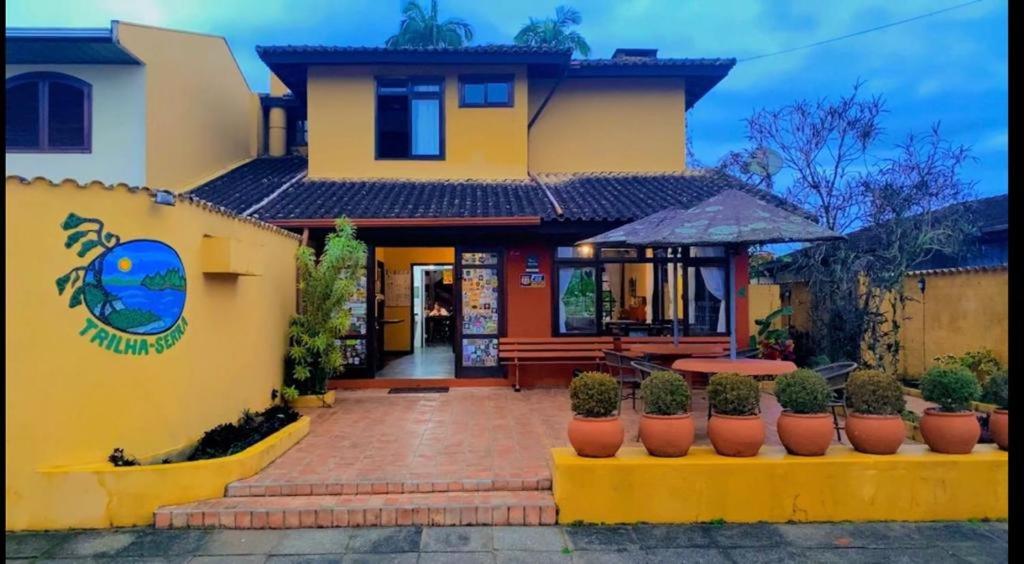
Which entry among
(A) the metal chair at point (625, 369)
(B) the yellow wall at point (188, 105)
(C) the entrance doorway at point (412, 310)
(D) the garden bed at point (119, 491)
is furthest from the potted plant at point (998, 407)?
(B) the yellow wall at point (188, 105)

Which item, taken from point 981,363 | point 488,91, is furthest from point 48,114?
point 981,363

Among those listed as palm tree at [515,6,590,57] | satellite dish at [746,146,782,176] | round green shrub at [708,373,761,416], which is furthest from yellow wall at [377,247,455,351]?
palm tree at [515,6,590,57]

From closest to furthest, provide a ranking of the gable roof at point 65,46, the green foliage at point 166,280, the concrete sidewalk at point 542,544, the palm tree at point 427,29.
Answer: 1. the concrete sidewalk at point 542,544
2. the green foliage at point 166,280
3. the gable roof at point 65,46
4. the palm tree at point 427,29

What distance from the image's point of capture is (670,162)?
12406mm

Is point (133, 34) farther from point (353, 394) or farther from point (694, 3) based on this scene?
point (694, 3)

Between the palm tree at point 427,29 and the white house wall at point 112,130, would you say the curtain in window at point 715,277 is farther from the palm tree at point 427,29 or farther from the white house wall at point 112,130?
the palm tree at point 427,29

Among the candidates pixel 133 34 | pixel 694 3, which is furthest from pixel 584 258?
pixel 133 34

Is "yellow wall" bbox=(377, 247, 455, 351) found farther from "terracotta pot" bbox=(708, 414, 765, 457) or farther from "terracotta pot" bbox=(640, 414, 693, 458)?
"terracotta pot" bbox=(708, 414, 765, 457)

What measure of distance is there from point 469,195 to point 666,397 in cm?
635

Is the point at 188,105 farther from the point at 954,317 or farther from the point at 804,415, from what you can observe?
the point at 954,317

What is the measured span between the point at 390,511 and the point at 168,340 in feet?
8.05

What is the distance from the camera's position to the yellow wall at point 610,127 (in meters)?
12.3

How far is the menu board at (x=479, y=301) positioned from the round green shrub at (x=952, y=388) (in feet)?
19.8

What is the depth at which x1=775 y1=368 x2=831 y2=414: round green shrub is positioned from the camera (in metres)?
4.71
